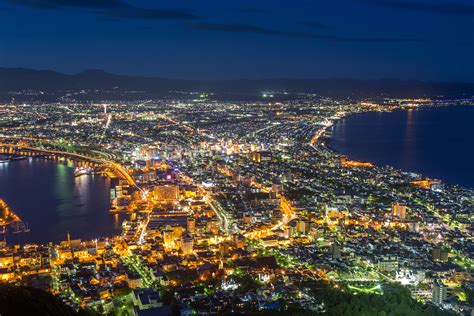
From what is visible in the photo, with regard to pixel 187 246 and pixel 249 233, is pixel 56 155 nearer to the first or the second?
pixel 249 233

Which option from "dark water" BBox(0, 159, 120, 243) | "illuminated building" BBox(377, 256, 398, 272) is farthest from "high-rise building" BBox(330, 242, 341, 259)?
"dark water" BBox(0, 159, 120, 243)

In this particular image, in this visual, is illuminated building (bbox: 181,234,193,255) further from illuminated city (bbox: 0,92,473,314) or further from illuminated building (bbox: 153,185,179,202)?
illuminated building (bbox: 153,185,179,202)

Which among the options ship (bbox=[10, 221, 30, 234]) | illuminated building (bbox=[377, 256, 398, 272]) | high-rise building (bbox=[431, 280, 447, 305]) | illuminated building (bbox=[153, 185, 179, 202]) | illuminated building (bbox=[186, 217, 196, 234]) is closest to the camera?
high-rise building (bbox=[431, 280, 447, 305])

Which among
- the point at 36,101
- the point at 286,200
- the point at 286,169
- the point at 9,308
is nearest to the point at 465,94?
the point at 36,101

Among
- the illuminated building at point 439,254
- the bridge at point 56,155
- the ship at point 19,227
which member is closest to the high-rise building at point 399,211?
the illuminated building at point 439,254

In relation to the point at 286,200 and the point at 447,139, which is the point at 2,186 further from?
the point at 447,139

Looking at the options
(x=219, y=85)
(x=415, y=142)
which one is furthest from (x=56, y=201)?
(x=219, y=85)

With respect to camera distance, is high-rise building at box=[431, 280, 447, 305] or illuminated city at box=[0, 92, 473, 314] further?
illuminated city at box=[0, 92, 473, 314]
